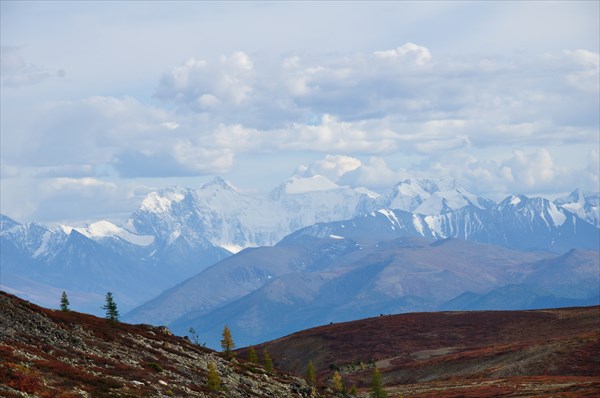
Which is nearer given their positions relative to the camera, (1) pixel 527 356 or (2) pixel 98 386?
(2) pixel 98 386

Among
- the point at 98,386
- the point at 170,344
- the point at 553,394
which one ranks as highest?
the point at 170,344

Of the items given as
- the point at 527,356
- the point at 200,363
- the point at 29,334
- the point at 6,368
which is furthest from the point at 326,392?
the point at 527,356

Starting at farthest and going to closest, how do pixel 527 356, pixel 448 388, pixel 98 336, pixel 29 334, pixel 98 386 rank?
pixel 527 356 < pixel 448 388 < pixel 98 336 < pixel 29 334 < pixel 98 386

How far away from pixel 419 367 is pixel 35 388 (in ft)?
451

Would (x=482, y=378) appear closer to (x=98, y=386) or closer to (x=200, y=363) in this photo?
(x=200, y=363)

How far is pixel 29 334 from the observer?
85938 mm

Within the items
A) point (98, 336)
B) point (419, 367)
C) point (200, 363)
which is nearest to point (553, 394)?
point (200, 363)

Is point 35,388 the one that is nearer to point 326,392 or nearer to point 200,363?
point 200,363

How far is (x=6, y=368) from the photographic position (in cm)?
6775

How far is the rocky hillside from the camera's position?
7006cm

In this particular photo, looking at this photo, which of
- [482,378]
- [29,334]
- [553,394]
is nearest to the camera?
[29,334]

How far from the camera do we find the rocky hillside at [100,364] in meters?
70.1

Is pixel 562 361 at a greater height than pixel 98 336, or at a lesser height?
lesser

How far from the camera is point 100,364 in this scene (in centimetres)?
8231
